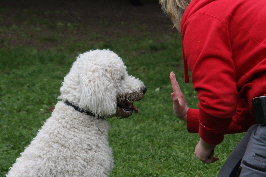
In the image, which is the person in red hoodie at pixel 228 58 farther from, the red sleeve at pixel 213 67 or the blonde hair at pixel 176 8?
the blonde hair at pixel 176 8

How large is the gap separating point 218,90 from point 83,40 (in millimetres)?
11185

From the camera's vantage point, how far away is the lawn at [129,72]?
17.1 feet

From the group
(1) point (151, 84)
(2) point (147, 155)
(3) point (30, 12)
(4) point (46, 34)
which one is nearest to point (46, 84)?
(1) point (151, 84)

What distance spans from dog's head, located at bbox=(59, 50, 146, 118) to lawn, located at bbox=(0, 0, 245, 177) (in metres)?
1.64

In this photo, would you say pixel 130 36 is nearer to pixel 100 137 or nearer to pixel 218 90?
pixel 100 137

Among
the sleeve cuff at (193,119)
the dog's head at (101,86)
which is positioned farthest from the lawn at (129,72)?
the sleeve cuff at (193,119)

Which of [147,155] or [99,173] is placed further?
[147,155]

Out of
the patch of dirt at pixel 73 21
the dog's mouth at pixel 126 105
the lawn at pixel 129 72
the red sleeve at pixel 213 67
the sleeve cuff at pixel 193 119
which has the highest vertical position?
the red sleeve at pixel 213 67

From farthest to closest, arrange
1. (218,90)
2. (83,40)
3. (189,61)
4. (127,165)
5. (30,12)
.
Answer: (30,12) < (83,40) < (127,165) < (189,61) < (218,90)

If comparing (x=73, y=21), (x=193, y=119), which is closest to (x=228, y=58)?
(x=193, y=119)

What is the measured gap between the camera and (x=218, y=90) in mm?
2047

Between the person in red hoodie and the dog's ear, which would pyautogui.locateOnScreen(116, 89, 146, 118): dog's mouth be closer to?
the dog's ear

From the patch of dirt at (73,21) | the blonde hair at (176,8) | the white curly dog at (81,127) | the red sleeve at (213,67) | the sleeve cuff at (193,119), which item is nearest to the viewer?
the red sleeve at (213,67)

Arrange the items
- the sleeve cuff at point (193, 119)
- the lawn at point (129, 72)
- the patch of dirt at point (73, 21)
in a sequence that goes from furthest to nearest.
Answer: the patch of dirt at point (73, 21), the lawn at point (129, 72), the sleeve cuff at point (193, 119)
